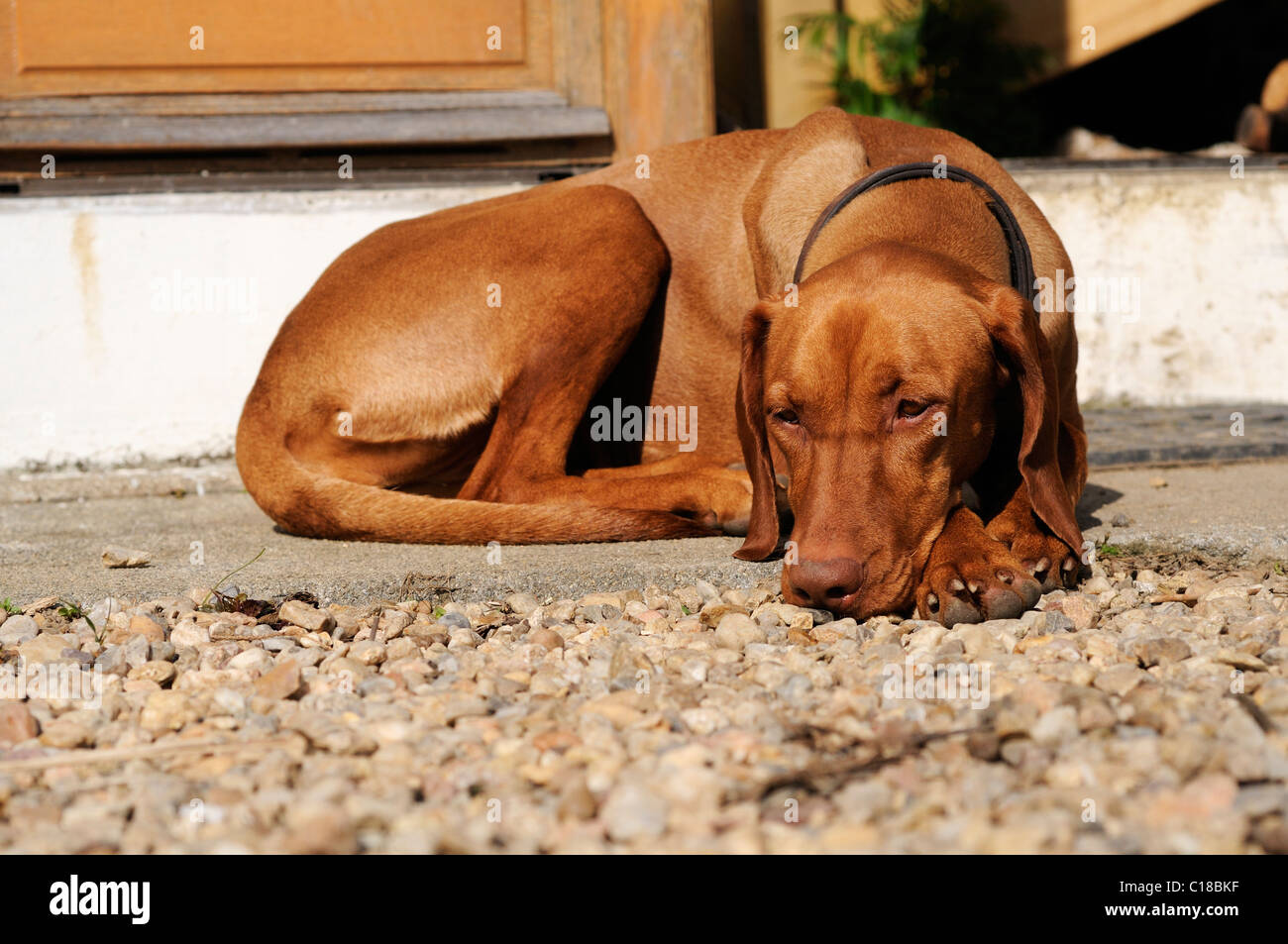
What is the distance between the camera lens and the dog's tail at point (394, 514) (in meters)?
3.39

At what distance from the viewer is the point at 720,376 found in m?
4.12

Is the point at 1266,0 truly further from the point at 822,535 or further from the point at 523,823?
the point at 523,823

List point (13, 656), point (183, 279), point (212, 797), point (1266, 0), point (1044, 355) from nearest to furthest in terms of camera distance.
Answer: point (212, 797)
point (13, 656)
point (1044, 355)
point (183, 279)
point (1266, 0)

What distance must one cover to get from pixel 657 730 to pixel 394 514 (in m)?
1.69

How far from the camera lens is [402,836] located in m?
1.66

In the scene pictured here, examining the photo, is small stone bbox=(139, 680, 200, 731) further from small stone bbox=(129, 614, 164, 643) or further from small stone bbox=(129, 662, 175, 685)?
small stone bbox=(129, 614, 164, 643)

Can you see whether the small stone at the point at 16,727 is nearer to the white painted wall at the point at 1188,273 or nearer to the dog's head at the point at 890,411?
the dog's head at the point at 890,411

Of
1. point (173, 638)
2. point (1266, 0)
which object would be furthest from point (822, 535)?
point (1266, 0)

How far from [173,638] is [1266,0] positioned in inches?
309

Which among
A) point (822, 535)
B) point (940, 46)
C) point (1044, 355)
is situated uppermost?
point (940, 46)

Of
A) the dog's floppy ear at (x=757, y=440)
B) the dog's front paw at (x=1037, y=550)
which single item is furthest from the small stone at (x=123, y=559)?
the dog's front paw at (x=1037, y=550)

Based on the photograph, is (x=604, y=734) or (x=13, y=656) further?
(x=13, y=656)

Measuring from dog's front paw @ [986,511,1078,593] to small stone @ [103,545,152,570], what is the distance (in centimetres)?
226

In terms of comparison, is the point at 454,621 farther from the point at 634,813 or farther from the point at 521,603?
the point at 634,813
